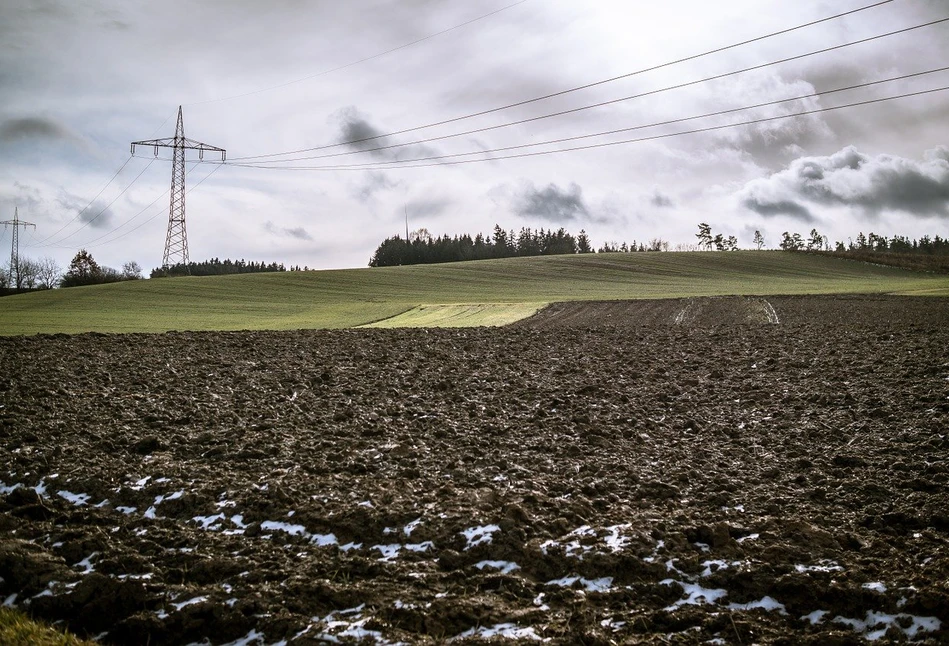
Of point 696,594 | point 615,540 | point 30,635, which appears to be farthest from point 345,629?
point 696,594

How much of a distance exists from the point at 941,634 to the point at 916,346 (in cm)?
1550

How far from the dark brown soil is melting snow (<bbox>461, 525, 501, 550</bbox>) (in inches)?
1.1

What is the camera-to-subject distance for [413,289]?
5556 cm

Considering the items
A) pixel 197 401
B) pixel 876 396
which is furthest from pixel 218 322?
pixel 876 396

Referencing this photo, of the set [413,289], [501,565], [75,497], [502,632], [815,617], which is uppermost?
[413,289]

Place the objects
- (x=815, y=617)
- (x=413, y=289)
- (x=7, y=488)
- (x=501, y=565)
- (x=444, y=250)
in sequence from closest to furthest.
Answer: (x=815, y=617)
(x=501, y=565)
(x=7, y=488)
(x=413, y=289)
(x=444, y=250)

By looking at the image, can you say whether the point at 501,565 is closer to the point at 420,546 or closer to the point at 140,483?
the point at 420,546

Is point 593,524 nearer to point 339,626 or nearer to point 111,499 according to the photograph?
point 339,626

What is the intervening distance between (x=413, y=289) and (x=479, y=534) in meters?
49.0

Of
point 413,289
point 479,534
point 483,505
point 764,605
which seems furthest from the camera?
point 413,289

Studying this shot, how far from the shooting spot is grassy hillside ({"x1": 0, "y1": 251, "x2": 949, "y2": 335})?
36375 mm

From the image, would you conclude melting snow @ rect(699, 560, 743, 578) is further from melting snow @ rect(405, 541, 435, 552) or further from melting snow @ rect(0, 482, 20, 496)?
melting snow @ rect(0, 482, 20, 496)

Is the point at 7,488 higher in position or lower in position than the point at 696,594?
higher

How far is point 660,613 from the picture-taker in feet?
18.7
